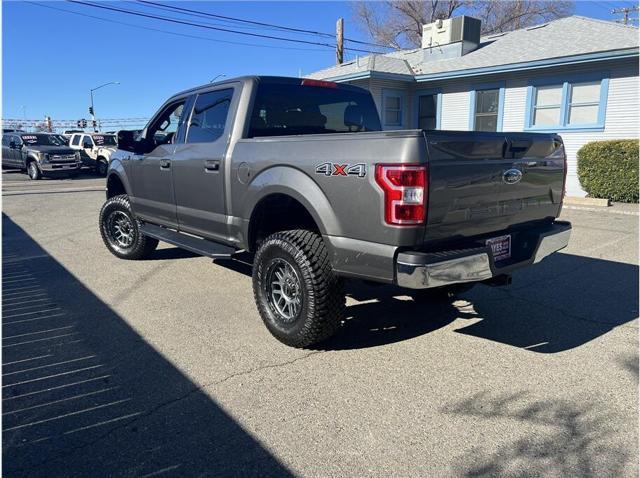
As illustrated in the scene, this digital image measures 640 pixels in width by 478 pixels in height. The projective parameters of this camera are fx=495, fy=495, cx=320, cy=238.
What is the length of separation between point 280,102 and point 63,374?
9.50 ft

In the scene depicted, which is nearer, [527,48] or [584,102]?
[584,102]

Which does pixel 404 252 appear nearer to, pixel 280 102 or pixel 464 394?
pixel 464 394

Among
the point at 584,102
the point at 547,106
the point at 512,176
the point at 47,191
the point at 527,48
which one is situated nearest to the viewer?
the point at 512,176

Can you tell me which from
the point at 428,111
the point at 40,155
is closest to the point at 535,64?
the point at 428,111

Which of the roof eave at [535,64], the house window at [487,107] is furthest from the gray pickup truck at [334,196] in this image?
the house window at [487,107]

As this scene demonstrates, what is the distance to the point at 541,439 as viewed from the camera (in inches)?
106

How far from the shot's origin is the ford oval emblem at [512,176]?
11.5 ft

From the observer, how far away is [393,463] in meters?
2.52

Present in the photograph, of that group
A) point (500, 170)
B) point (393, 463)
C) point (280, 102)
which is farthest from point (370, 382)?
point (280, 102)

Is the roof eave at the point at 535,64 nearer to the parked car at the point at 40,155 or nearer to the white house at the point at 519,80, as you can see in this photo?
the white house at the point at 519,80

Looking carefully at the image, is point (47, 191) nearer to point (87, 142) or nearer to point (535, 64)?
point (87, 142)

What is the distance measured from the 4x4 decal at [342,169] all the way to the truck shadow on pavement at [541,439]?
5.10 feet

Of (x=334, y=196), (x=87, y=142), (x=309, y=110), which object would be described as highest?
(x=309, y=110)

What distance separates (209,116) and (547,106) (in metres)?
11.4
